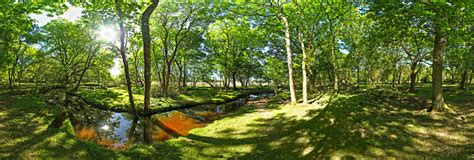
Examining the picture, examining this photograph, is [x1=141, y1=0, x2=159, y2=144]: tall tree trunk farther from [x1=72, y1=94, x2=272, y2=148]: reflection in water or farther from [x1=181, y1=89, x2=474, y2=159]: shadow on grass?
[x1=181, y1=89, x2=474, y2=159]: shadow on grass

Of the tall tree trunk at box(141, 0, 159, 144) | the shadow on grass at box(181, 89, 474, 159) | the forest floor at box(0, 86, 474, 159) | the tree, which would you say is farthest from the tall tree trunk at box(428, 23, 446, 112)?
the tree

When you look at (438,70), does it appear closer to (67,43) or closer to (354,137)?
(354,137)

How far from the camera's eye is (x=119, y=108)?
29.7 m

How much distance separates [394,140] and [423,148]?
48.1 inches

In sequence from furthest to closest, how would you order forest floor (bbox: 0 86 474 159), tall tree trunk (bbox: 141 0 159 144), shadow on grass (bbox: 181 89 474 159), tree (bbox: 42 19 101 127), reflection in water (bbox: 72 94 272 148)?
tree (bbox: 42 19 101 127)
reflection in water (bbox: 72 94 272 148)
tall tree trunk (bbox: 141 0 159 144)
forest floor (bbox: 0 86 474 159)
shadow on grass (bbox: 181 89 474 159)

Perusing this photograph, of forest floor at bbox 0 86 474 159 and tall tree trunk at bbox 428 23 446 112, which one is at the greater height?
tall tree trunk at bbox 428 23 446 112

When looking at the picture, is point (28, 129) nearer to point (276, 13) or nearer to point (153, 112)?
point (153, 112)

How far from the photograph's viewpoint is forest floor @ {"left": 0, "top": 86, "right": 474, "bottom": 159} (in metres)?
11.5

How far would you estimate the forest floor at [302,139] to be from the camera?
1152 cm

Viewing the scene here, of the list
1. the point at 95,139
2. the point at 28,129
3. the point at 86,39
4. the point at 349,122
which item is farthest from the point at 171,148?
the point at 86,39

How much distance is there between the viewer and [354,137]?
12727 millimetres

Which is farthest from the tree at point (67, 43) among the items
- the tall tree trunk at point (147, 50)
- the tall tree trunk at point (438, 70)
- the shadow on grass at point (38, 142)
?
the tall tree trunk at point (438, 70)

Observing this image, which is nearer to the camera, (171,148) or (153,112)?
(171,148)

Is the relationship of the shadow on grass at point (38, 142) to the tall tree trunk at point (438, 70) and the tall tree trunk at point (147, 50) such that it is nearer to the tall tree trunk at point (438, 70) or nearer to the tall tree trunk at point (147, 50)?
the tall tree trunk at point (147, 50)
